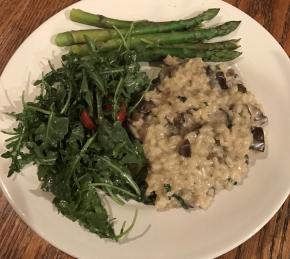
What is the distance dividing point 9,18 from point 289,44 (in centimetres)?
247

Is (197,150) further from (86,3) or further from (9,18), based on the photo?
(9,18)

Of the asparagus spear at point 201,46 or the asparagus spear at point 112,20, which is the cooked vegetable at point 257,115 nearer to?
the asparagus spear at point 201,46

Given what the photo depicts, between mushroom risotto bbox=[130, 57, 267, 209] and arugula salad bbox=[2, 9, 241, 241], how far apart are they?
99mm

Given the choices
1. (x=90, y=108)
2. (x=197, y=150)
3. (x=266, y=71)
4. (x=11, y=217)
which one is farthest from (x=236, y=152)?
(x=11, y=217)

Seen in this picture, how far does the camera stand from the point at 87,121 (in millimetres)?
3152

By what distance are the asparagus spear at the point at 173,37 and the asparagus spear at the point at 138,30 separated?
4 cm

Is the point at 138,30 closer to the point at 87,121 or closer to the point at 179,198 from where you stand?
the point at 87,121

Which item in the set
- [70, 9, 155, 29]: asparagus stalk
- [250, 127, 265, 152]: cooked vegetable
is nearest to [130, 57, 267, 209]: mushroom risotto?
[250, 127, 265, 152]: cooked vegetable

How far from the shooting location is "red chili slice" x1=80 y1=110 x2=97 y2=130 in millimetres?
3154

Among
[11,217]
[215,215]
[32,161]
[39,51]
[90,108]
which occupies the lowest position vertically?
[11,217]

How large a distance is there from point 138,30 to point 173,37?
0.29 meters

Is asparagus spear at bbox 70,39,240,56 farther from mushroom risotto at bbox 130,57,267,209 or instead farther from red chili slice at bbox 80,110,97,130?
red chili slice at bbox 80,110,97,130

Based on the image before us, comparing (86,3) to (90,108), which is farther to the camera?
(86,3)

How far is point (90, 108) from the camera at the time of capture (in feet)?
10.4
